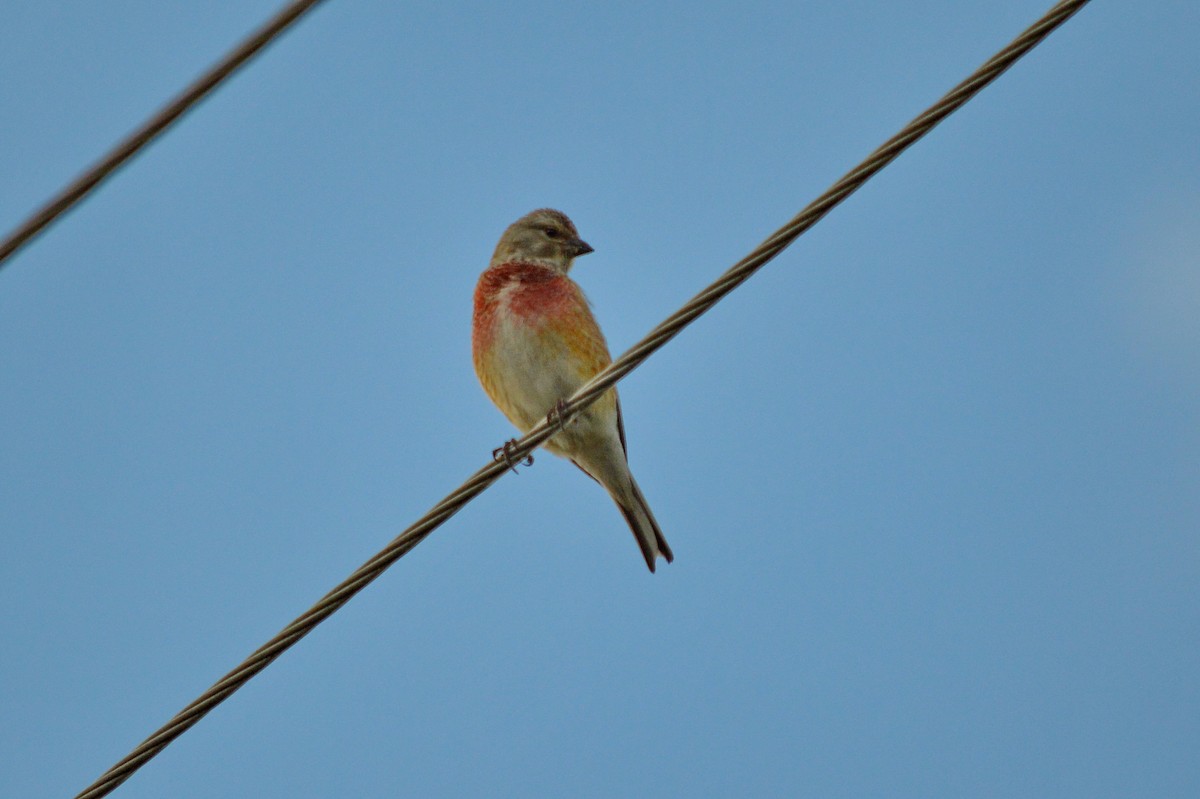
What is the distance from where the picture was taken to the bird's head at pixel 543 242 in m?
7.73

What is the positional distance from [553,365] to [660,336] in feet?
9.70

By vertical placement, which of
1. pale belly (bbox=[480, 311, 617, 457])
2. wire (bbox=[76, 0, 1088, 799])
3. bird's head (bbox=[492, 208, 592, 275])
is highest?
bird's head (bbox=[492, 208, 592, 275])

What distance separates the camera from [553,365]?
683 centimetres

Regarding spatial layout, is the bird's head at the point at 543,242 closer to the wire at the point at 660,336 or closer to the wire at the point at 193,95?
the wire at the point at 660,336

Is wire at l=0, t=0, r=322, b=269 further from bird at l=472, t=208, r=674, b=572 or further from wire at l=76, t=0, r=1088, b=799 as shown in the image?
bird at l=472, t=208, r=674, b=572

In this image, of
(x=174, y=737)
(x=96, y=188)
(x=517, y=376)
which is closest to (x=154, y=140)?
(x=96, y=188)

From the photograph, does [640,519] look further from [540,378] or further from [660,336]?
[660,336]

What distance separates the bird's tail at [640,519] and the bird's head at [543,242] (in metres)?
1.46

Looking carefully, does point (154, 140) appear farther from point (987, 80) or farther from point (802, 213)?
point (987, 80)

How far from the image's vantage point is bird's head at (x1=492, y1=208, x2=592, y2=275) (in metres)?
7.73

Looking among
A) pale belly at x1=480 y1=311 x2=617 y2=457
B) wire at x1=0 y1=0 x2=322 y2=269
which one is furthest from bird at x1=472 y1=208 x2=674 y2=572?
wire at x1=0 y1=0 x2=322 y2=269

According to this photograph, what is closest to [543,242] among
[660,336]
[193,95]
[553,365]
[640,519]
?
[553,365]

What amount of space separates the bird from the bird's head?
0.69 ft

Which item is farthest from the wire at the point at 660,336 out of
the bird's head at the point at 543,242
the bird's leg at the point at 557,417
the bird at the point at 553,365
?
the bird's head at the point at 543,242
